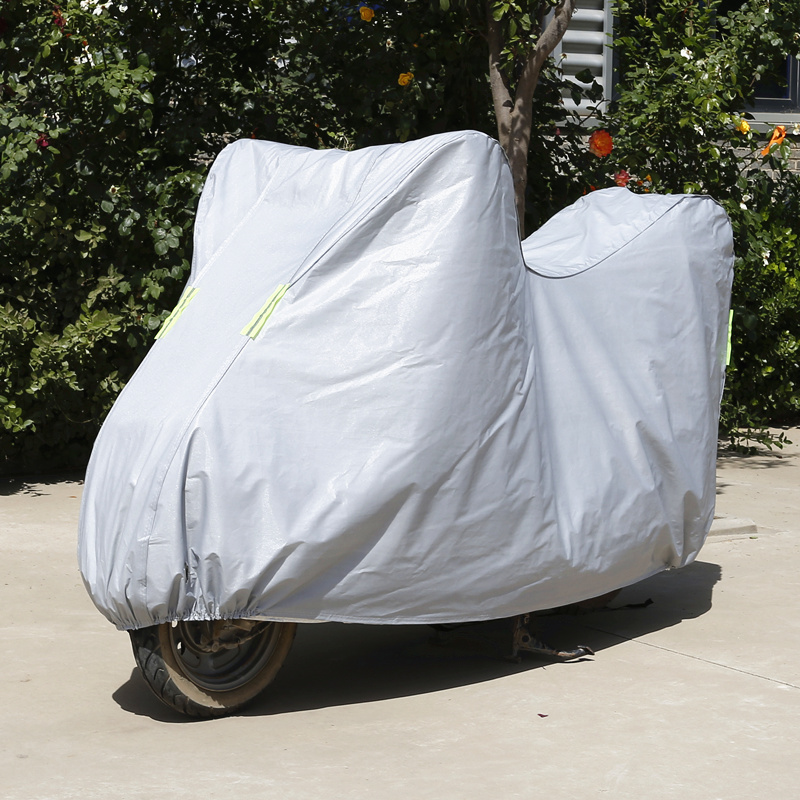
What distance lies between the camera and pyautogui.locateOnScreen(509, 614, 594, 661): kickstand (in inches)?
194

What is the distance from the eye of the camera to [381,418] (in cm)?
433

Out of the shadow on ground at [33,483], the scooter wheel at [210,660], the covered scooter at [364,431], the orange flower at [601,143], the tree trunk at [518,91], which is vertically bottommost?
the shadow on ground at [33,483]

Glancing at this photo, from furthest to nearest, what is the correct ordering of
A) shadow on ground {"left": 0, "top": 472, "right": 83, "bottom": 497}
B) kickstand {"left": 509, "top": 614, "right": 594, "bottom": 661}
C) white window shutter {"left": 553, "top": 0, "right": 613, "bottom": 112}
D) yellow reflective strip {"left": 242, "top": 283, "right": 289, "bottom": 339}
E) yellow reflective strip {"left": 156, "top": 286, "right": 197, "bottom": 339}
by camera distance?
white window shutter {"left": 553, "top": 0, "right": 613, "bottom": 112}
shadow on ground {"left": 0, "top": 472, "right": 83, "bottom": 497}
kickstand {"left": 509, "top": 614, "right": 594, "bottom": 661}
yellow reflective strip {"left": 156, "top": 286, "right": 197, "bottom": 339}
yellow reflective strip {"left": 242, "top": 283, "right": 289, "bottom": 339}

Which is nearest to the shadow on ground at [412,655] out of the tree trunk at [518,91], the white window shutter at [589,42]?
the tree trunk at [518,91]

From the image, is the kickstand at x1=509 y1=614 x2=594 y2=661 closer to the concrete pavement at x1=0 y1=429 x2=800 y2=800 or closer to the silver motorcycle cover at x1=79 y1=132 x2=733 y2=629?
the concrete pavement at x1=0 y1=429 x2=800 y2=800

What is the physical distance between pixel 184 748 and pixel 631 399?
2.15 meters

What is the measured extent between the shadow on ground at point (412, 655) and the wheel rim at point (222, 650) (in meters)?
0.15

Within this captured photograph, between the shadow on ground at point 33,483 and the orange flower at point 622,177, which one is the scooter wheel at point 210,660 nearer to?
the shadow on ground at point 33,483

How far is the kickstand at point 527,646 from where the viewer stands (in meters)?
4.93

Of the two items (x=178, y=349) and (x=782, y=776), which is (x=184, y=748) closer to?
(x=178, y=349)

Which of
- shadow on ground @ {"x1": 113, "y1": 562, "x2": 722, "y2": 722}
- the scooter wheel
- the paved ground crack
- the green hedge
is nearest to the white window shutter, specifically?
the green hedge

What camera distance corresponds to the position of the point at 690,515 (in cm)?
538

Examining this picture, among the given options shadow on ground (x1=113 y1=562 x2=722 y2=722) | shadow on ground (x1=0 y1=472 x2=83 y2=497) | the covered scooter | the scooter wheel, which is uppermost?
the covered scooter

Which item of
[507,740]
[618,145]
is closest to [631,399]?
[507,740]
